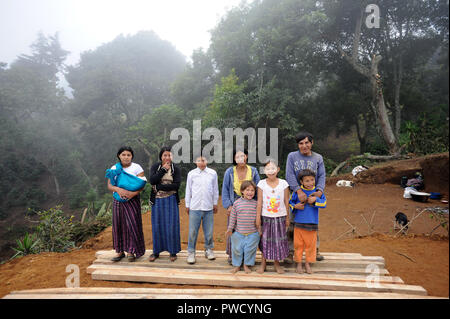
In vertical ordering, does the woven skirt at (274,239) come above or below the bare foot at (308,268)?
above

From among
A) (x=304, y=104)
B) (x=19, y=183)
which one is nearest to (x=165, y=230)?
(x=304, y=104)

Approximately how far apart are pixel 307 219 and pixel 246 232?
0.72 metres

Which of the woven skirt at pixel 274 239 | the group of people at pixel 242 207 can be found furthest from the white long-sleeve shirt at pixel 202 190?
the woven skirt at pixel 274 239

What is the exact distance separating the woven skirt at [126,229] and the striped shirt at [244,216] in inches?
50.1

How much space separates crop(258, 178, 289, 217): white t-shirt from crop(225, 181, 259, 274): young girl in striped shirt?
12 cm

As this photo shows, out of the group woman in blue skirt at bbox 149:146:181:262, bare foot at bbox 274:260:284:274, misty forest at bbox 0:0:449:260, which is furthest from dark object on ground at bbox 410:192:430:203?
woman in blue skirt at bbox 149:146:181:262

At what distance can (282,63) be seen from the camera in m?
13.7

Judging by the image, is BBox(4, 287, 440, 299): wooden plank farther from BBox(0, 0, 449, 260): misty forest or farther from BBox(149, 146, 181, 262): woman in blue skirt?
BBox(0, 0, 449, 260): misty forest

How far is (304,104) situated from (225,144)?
7.18 meters

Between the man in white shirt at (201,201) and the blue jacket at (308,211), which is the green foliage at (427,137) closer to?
the blue jacket at (308,211)

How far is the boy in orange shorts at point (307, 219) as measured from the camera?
2.73 metres

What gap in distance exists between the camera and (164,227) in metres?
3.15

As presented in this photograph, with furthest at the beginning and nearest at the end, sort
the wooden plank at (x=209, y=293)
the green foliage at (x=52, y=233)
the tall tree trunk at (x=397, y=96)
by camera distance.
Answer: the tall tree trunk at (x=397, y=96)
the green foliage at (x=52, y=233)
the wooden plank at (x=209, y=293)
